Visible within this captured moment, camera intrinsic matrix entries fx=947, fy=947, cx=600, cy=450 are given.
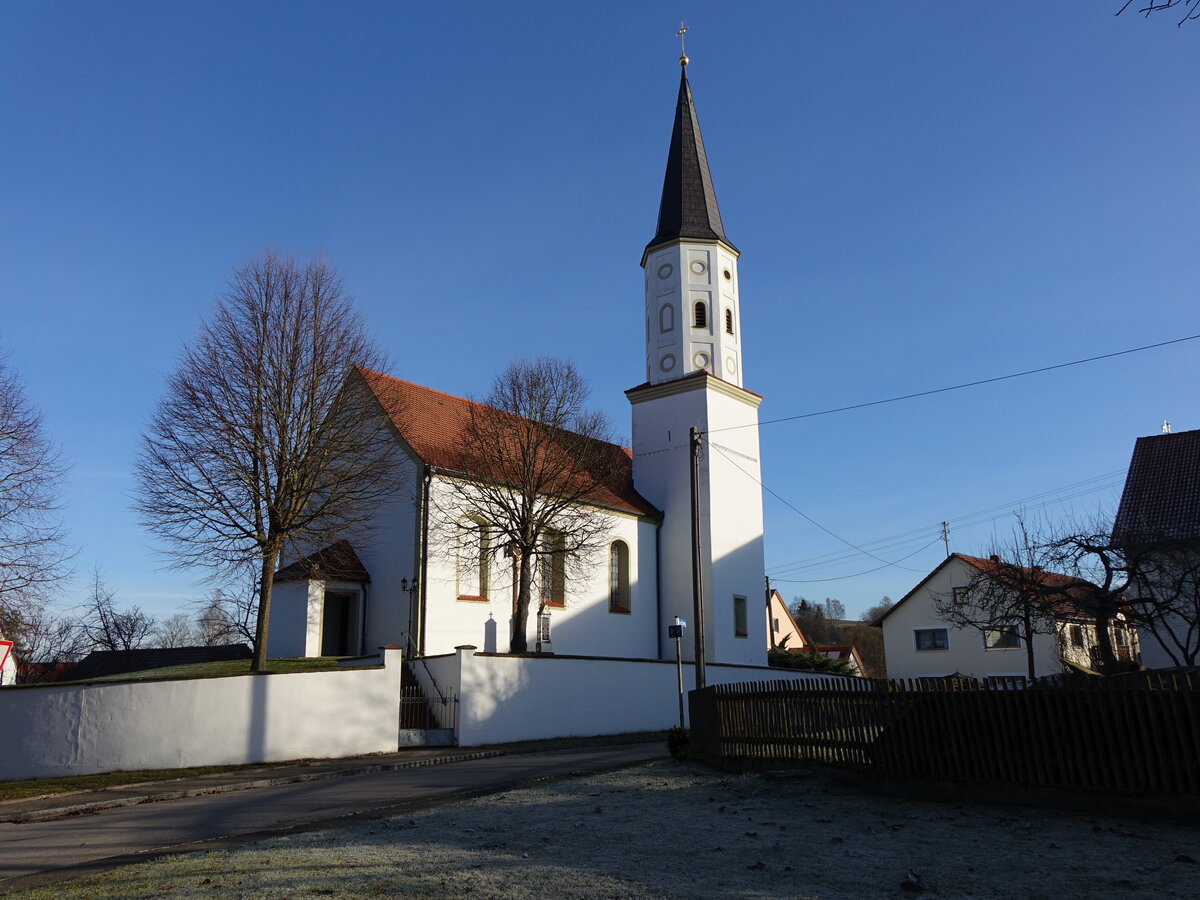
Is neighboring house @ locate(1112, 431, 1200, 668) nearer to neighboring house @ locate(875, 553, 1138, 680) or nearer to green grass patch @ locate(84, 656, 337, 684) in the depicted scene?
neighboring house @ locate(875, 553, 1138, 680)

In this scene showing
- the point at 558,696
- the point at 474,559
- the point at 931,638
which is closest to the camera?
the point at 558,696

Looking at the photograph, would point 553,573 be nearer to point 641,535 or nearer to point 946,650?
point 641,535

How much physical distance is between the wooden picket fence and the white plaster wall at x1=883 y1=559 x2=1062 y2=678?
112 feet

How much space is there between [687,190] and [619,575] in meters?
15.8

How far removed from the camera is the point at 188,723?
18.1 meters

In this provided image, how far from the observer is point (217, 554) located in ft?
74.9

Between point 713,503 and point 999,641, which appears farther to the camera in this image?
point 999,641

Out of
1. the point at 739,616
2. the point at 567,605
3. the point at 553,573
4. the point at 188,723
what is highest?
the point at 553,573

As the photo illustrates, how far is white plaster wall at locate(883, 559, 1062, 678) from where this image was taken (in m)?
45.0

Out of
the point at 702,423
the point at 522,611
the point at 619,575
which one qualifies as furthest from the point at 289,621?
the point at 702,423

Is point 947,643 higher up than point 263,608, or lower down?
lower down

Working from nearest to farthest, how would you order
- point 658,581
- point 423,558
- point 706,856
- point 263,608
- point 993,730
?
point 706,856 → point 993,730 → point 263,608 → point 423,558 → point 658,581

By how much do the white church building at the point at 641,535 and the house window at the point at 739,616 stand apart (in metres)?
0.10

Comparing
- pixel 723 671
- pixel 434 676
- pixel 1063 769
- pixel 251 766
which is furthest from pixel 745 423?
pixel 1063 769
